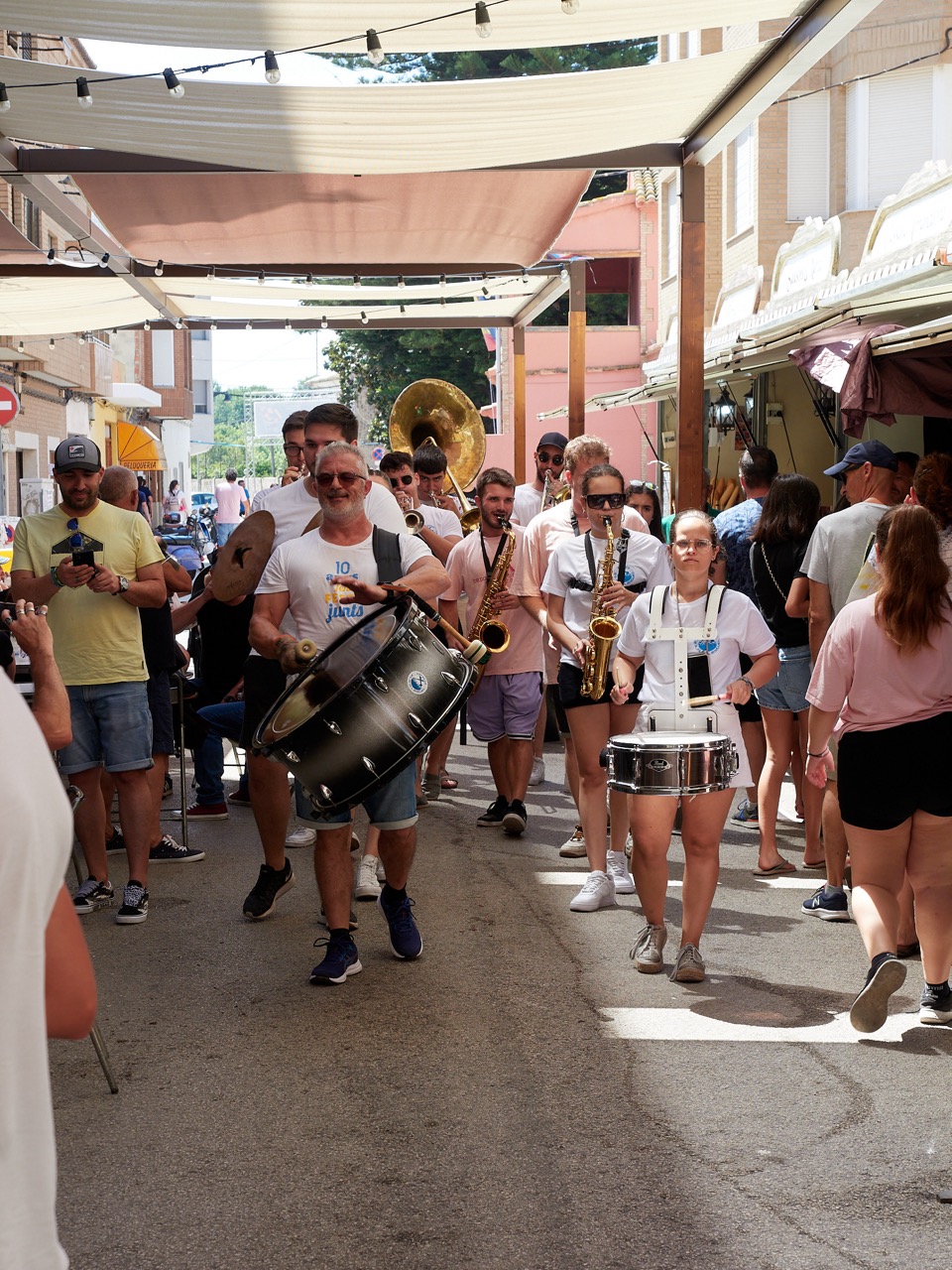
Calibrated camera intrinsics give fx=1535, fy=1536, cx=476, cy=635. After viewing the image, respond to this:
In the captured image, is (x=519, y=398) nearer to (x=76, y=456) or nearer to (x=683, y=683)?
(x=76, y=456)

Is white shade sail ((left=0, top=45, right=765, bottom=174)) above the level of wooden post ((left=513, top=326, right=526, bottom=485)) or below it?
above

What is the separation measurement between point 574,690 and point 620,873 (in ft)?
3.20

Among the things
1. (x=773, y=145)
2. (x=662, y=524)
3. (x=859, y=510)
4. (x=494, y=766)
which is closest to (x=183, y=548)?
(x=773, y=145)

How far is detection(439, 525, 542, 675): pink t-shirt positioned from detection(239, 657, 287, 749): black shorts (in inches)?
93.5

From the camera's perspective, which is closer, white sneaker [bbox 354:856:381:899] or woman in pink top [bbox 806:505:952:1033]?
woman in pink top [bbox 806:505:952:1033]

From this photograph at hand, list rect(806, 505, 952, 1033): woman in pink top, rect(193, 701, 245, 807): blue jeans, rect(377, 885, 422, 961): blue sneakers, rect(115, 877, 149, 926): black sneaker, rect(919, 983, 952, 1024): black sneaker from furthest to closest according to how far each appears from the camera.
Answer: rect(193, 701, 245, 807): blue jeans
rect(115, 877, 149, 926): black sneaker
rect(377, 885, 422, 961): blue sneakers
rect(919, 983, 952, 1024): black sneaker
rect(806, 505, 952, 1033): woman in pink top

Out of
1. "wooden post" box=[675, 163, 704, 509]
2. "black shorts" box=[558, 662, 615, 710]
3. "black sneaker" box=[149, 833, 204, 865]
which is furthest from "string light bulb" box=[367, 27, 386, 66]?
"black sneaker" box=[149, 833, 204, 865]

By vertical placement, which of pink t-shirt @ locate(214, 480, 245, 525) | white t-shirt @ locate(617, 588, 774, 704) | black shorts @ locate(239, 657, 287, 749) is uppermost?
pink t-shirt @ locate(214, 480, 245, 525)

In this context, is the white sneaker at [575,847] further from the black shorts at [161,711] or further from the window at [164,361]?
the window at [164,361]

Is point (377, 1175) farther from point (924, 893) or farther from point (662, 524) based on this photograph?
point (662, 524)

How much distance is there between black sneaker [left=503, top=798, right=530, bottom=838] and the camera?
844cm

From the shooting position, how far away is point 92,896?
22.9 ft

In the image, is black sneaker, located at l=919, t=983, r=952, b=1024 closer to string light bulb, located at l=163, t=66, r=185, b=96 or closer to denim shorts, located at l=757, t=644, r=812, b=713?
denim shorts, located at l=757, t=644, r=812, b=713

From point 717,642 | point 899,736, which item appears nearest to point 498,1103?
point 899,736
